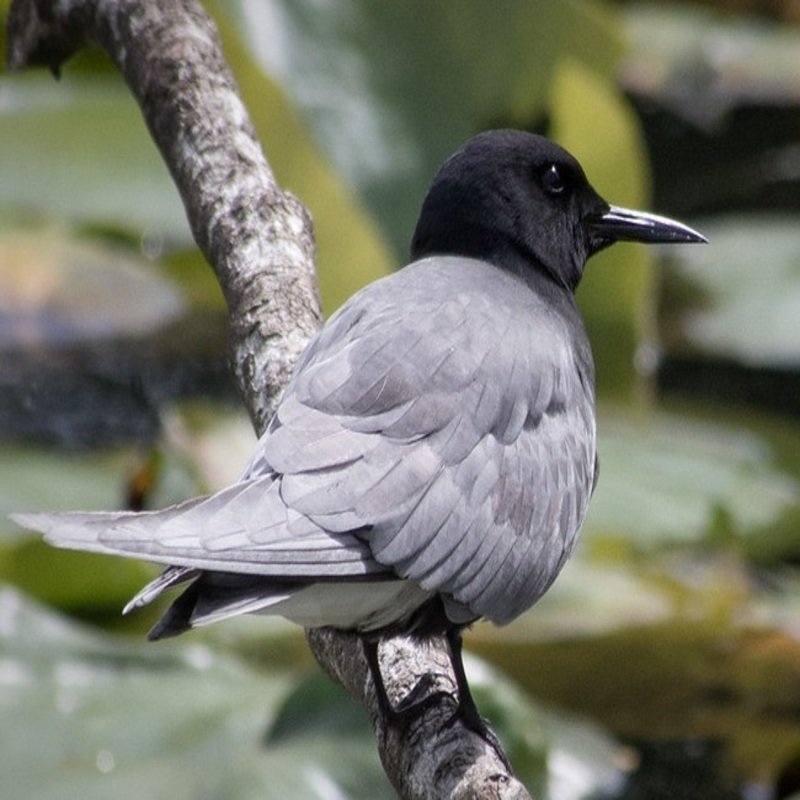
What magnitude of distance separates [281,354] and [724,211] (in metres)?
4.05

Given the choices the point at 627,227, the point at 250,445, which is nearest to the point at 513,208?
the point at 627,227

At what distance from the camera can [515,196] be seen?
279 cm

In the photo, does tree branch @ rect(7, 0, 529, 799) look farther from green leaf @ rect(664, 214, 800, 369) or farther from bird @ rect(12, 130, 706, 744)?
green leaf @ rect(664, 214, 800, 369)

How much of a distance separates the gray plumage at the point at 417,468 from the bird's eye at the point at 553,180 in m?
0.07

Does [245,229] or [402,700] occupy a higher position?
[245,229]

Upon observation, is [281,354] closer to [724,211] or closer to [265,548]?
[265,548]

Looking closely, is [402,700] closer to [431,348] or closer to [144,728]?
[431,348]

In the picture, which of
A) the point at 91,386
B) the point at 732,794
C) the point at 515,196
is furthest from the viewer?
the point at 91,386

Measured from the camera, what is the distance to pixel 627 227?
2.92 metres

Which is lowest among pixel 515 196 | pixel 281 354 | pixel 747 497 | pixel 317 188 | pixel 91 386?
pixel 91 386

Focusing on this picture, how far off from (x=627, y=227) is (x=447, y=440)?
29.9 inches

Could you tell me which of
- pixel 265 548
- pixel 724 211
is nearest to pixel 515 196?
pixel 265 548

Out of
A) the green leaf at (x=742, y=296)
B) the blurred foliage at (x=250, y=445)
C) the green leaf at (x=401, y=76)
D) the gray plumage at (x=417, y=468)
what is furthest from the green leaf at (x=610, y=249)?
the gray plumage at (x=417, y=468)

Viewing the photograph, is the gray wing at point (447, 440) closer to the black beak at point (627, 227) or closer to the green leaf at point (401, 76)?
the black beak at point (627, 227)
